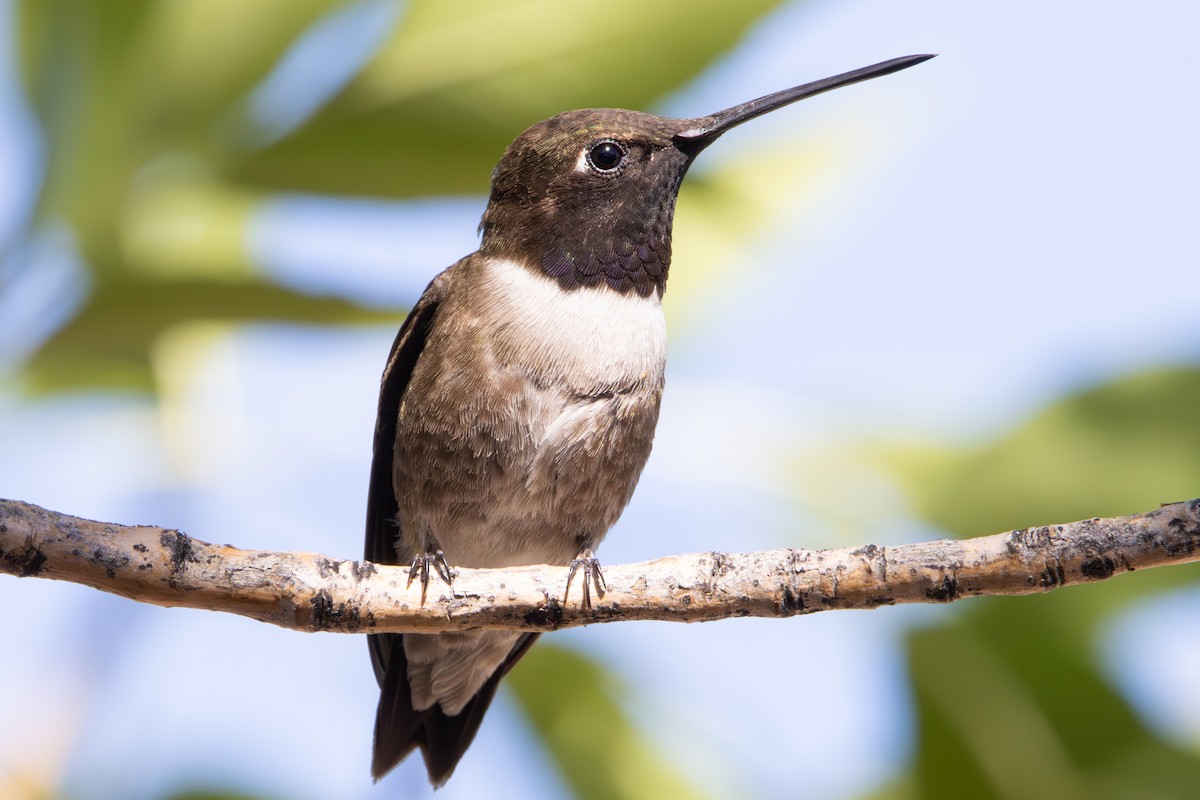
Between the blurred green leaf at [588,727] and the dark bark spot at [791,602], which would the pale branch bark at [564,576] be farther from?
the blurred green leaf at [588,727]

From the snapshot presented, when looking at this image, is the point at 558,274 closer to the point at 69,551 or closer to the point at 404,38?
the point at 404,38

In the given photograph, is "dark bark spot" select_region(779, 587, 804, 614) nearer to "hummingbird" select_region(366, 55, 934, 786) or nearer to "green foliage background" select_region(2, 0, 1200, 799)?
"hummingbird" select_region(366, 55, 934, 786)

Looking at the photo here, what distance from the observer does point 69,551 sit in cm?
273

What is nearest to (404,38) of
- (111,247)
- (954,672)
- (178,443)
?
(111,247)

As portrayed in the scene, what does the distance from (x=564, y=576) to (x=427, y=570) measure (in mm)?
403

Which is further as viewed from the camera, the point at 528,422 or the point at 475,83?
the point at 475,83

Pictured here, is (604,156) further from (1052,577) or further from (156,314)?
(1052,577)

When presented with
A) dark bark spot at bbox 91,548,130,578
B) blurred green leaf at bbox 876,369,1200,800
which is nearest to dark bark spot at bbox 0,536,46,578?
dark bark spot at bbox 91,548,130,578

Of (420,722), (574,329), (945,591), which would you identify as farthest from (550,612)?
(420,722)

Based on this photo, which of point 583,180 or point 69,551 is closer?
point 69,551

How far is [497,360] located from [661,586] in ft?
3.73

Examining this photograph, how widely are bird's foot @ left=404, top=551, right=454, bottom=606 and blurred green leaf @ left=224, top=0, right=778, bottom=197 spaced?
5.69 feet

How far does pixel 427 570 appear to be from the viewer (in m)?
3.36

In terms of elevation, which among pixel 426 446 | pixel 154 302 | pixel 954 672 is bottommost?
pixel 954 672
